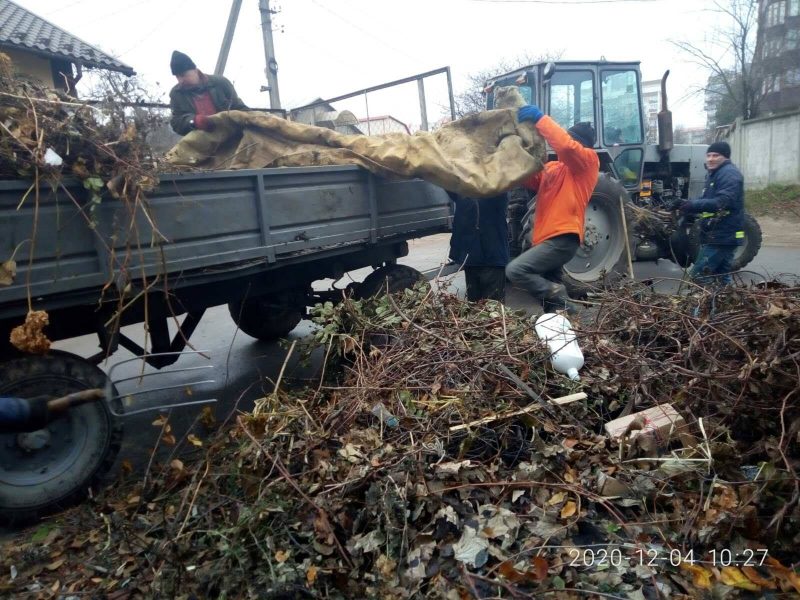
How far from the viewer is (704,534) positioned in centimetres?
229

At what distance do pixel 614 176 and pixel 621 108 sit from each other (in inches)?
40.7

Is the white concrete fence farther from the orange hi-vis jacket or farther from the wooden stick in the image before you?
the wooden stick

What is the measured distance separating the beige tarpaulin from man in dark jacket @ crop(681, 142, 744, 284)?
258cm

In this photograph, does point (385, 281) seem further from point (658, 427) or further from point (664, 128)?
point (664, 128)

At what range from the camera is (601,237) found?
7121mm

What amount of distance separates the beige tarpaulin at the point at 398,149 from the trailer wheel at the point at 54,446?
1986 mm

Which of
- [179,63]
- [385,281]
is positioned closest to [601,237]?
[385,281]

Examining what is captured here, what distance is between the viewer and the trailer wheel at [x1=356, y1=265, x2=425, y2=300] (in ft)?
17.2

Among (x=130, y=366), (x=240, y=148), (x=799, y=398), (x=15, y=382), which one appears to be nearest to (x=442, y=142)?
(x=240, y=148)

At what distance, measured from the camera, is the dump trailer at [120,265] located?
9.66 ft

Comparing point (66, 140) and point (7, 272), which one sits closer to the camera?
point (7, 272)

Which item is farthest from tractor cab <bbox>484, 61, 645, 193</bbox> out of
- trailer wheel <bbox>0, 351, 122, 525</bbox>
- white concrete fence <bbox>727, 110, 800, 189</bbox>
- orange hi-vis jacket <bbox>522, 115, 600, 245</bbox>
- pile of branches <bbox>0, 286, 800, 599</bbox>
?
white concrete fence <bbox>727, 110, 800, 189</bbox>

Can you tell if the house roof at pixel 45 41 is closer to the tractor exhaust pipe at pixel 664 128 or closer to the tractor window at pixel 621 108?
the tractor window at pixel 621 108

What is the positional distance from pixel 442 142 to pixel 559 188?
1136 millimetres
